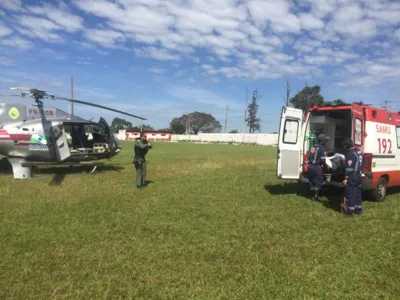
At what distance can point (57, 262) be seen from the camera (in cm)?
442

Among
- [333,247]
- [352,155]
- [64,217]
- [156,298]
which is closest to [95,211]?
[64,217]

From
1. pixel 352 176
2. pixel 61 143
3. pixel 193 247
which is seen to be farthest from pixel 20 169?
pixel 352 176

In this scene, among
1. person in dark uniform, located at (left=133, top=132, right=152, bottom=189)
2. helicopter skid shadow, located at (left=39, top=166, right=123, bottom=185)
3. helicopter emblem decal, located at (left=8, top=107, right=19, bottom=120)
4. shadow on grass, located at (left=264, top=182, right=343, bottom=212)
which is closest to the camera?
shadow on grass, located at (left=264, top=182, right=343, bottom=212)

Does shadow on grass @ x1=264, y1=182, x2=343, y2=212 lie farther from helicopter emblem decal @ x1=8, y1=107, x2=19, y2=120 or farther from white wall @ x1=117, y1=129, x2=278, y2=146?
white wall @ x1=117, y1=129, x2=278, y2=146

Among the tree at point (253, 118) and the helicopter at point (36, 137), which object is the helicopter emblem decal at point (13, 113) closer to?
the helicopter at point (36, 137)

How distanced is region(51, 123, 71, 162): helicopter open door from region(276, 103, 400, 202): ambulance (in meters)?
7.42

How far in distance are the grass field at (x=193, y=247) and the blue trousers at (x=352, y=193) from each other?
27 cm

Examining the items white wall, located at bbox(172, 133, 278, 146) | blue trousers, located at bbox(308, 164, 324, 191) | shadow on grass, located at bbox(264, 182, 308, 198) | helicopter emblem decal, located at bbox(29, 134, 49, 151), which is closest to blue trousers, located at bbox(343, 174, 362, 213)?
blue trousers, located at bbox(308, 164, 324, 191)

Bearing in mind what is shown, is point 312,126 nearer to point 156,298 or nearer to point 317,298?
point 317,298

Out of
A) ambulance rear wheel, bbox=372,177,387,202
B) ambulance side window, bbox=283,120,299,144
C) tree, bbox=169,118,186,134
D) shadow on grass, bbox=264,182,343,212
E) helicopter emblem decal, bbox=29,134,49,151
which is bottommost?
shadow on grass, bbox=264,182,343,212

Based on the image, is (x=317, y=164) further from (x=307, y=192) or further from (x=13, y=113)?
(x=13, y=113)

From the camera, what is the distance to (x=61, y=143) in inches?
454

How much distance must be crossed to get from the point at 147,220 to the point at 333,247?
344cm

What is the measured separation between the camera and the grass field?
3.76 meters
